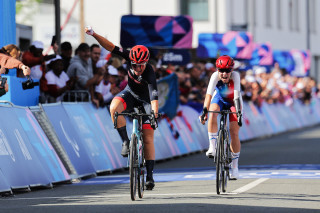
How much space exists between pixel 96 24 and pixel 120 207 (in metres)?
37.3

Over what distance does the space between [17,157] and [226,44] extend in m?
17.9

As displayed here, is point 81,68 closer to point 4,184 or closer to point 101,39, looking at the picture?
point 101,39

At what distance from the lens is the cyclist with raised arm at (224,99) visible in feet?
45.5

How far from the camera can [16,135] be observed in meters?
14.5

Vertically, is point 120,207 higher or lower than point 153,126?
lower

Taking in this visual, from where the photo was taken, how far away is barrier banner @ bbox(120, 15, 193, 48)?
76.1ft

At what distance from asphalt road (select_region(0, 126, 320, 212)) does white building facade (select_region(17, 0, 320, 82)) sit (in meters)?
13.8

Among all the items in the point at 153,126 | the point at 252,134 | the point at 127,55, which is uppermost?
the point at 127,55

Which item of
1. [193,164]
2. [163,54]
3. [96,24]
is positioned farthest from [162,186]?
[96,24]

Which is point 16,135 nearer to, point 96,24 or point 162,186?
point 162,186

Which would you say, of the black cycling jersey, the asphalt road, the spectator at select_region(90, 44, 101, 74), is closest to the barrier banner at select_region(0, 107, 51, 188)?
the asphalt road

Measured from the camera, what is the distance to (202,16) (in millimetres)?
48312

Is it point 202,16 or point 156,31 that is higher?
point 202,16

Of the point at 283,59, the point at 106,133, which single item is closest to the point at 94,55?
the point at 106,133
